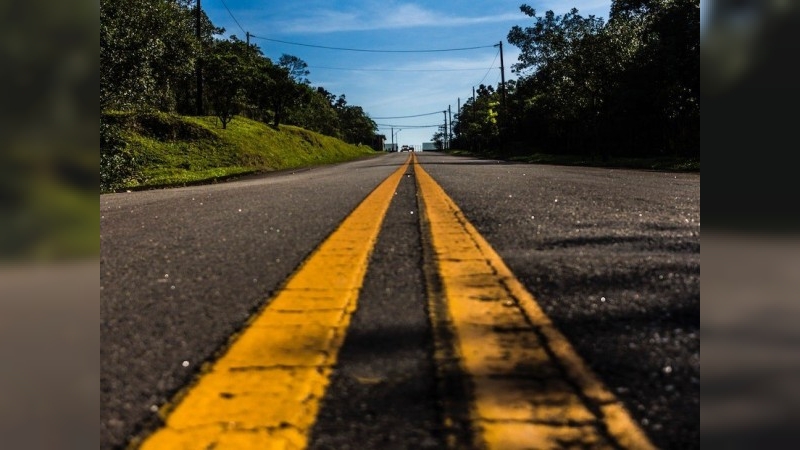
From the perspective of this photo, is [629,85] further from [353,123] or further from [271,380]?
[353,123]

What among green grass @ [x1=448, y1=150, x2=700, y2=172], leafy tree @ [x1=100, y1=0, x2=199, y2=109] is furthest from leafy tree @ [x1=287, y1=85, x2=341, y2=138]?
leafy tree @ [x1=100, y1=0, x2=199, y2=109]

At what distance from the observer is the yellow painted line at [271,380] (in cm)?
117

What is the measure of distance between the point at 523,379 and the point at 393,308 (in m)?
0.75

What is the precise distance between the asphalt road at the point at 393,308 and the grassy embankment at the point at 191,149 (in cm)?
1426

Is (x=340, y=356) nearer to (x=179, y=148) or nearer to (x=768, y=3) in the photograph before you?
(x=768, y=3)

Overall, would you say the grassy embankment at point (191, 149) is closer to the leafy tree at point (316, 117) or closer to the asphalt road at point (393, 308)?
the asphalt road at point (393, 308)

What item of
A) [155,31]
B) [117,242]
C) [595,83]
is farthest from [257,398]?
[595,83]

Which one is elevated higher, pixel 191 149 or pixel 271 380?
pixel 191 149

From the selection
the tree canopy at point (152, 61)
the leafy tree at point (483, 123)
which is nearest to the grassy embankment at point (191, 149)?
the tree canopy at point (152, 61)

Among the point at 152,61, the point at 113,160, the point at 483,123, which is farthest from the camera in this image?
the point at 483,123

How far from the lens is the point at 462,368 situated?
1.50 meters

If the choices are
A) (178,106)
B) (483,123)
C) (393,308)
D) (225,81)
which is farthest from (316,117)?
(393,308)

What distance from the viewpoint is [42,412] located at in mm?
862

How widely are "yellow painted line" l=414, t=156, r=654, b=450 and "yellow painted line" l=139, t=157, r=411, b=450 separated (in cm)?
33
